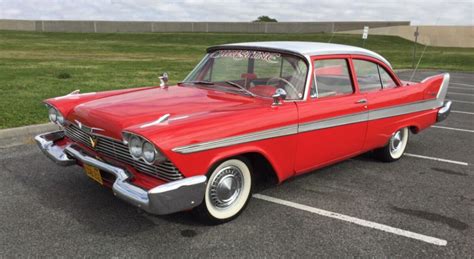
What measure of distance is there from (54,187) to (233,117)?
2.06 metres

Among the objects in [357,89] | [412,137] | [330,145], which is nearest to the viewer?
[330,145]

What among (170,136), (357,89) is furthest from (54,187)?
(357,89)

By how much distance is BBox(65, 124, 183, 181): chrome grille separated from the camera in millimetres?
3168

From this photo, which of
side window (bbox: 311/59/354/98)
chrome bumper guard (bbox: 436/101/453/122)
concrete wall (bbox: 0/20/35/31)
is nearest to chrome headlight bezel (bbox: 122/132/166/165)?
side window (bbox: 311/59/354/98)

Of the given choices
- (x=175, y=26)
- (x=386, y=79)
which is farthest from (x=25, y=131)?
(x=175, y=26)

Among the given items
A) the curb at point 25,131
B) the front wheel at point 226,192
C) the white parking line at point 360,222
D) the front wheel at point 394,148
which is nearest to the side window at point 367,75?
the front wheel at point 394,148

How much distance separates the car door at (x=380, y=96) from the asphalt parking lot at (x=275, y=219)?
1.55 feet

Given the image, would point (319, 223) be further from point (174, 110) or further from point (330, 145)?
point (174, 110)

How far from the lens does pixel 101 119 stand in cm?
356

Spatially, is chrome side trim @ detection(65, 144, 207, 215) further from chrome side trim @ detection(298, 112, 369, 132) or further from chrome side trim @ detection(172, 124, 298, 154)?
chrome side trim @ detection(298, 112, 369, 132)

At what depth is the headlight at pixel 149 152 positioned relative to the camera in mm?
3084

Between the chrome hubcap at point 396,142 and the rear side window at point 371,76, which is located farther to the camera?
the chrome hubcap at point 396,142

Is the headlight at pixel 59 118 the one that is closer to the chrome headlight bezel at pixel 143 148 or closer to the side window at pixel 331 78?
the chrome headlight bezel at pixel 143 148

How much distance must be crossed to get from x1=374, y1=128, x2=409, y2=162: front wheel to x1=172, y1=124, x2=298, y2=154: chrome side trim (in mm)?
1930
